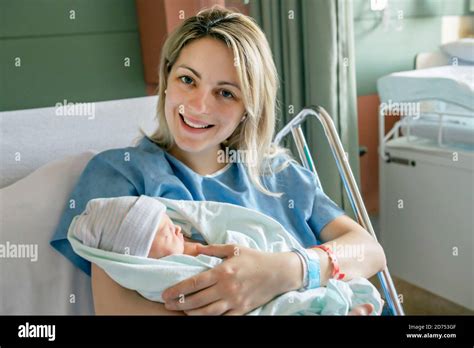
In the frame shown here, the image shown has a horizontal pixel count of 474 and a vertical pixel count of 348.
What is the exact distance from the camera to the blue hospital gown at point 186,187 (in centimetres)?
93

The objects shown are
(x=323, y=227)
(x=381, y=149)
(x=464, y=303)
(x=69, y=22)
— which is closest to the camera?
(x=323, y=227)

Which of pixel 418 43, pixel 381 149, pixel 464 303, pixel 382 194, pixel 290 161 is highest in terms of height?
pixel 418 43

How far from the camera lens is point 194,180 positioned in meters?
0.97

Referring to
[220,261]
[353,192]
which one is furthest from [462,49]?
[220,261]

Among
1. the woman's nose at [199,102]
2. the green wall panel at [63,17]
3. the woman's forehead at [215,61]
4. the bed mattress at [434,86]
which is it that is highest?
the green wall panel at [63,17]

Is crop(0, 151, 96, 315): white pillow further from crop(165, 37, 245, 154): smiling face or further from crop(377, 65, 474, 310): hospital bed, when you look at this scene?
crop(377, 65, 474, 310): hospital bed

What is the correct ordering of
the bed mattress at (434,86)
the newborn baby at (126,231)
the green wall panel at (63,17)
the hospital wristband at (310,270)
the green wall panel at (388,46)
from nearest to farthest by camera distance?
the newborn baby at (126,231) < the hospital wristband at (310,270) < the green wall panel at (63,17) < the bed mattress at (434,86) < the green wall panel at (388,46)

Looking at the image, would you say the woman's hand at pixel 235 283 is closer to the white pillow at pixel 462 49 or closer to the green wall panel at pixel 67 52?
the green wall panel at pixel 67 52

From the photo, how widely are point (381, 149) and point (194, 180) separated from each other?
1.05m

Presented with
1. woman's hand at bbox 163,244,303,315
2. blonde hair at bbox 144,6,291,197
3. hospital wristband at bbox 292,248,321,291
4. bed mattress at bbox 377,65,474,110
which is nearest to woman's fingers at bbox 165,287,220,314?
woman's hand at bbox 163,244,303,315

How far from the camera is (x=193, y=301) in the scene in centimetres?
81

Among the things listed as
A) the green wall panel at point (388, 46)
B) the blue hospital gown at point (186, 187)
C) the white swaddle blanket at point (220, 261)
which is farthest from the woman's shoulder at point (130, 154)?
the green wall panel at point (388, 46)
